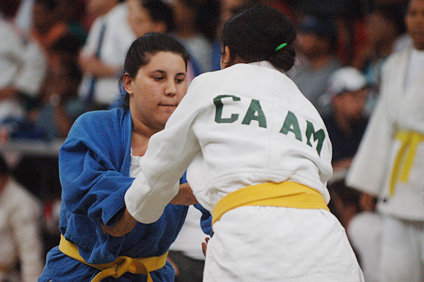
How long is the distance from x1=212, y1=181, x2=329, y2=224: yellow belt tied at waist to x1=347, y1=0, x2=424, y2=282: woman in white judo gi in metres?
2.34

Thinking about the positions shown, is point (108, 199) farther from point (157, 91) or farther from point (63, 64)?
point (63, 64)

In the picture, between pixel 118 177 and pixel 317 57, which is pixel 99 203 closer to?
pixel 118 177

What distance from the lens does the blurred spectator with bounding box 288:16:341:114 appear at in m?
5.34

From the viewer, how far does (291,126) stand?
7.38ft

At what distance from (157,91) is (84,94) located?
2724 mm

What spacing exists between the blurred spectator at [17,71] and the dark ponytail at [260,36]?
12.7ft

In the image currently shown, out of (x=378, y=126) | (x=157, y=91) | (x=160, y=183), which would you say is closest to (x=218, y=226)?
(x=160, y=183)

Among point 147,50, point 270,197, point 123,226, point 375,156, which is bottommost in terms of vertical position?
point 375,156

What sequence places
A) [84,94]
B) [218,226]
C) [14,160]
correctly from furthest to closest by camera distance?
1. [14,160]
2. [84,94]
3. [218,226]

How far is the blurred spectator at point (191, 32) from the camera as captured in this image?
5.50m

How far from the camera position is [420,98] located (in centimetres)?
437

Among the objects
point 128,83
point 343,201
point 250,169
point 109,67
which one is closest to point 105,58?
point 109,67

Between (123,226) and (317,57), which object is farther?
(317,57)

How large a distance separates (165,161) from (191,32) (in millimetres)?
3473
